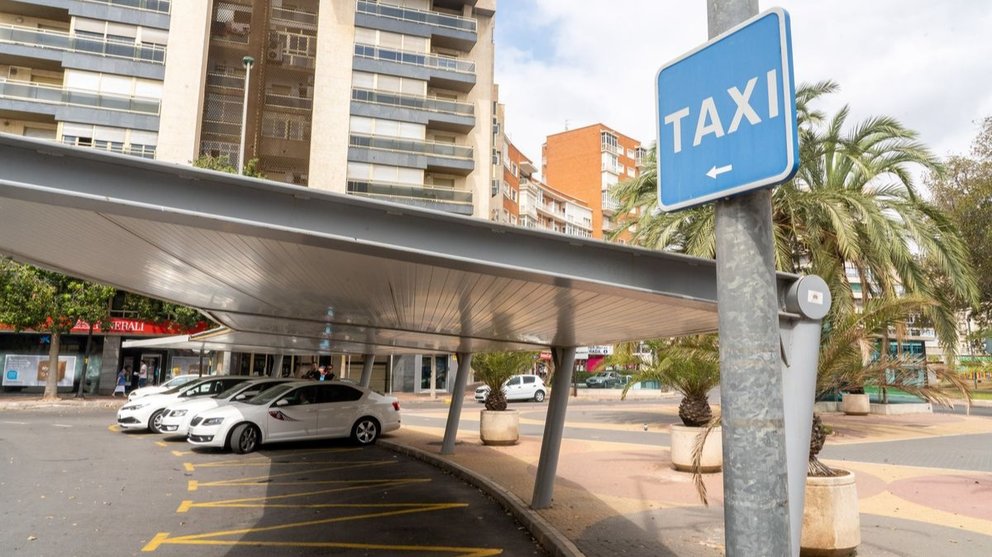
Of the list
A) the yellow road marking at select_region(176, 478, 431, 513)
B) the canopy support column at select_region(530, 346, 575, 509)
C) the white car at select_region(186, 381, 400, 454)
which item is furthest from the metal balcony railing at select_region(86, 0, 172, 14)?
the canopy support column at select_region(530, 346, 575, 509)

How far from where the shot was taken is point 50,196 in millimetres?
3672

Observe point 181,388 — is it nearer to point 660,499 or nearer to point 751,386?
point 660,499

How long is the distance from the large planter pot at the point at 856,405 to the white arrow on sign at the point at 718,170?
2591 cm

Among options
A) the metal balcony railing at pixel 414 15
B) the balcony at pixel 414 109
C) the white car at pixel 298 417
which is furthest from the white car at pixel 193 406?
the metal balcony railing at pixel 414 15

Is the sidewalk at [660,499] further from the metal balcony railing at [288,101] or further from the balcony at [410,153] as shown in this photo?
the metal balcony railing at [288,101]

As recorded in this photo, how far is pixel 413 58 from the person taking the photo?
40.7 metres

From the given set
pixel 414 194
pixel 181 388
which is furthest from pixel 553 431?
pixel 414 194

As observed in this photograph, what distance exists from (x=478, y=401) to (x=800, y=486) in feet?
106

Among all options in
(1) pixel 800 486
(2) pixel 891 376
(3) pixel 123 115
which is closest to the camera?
(1) pixel 800 486

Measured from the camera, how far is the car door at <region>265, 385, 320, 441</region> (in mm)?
14430

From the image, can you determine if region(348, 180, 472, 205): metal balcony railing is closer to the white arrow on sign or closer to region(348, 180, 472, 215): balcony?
region(348, 180, 472, 215): balcony

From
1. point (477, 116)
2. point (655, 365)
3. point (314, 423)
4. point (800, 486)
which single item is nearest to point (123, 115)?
point (477, 116)

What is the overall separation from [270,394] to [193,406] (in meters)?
2.51

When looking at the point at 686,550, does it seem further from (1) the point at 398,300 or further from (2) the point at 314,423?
(2) the point at 314,423
